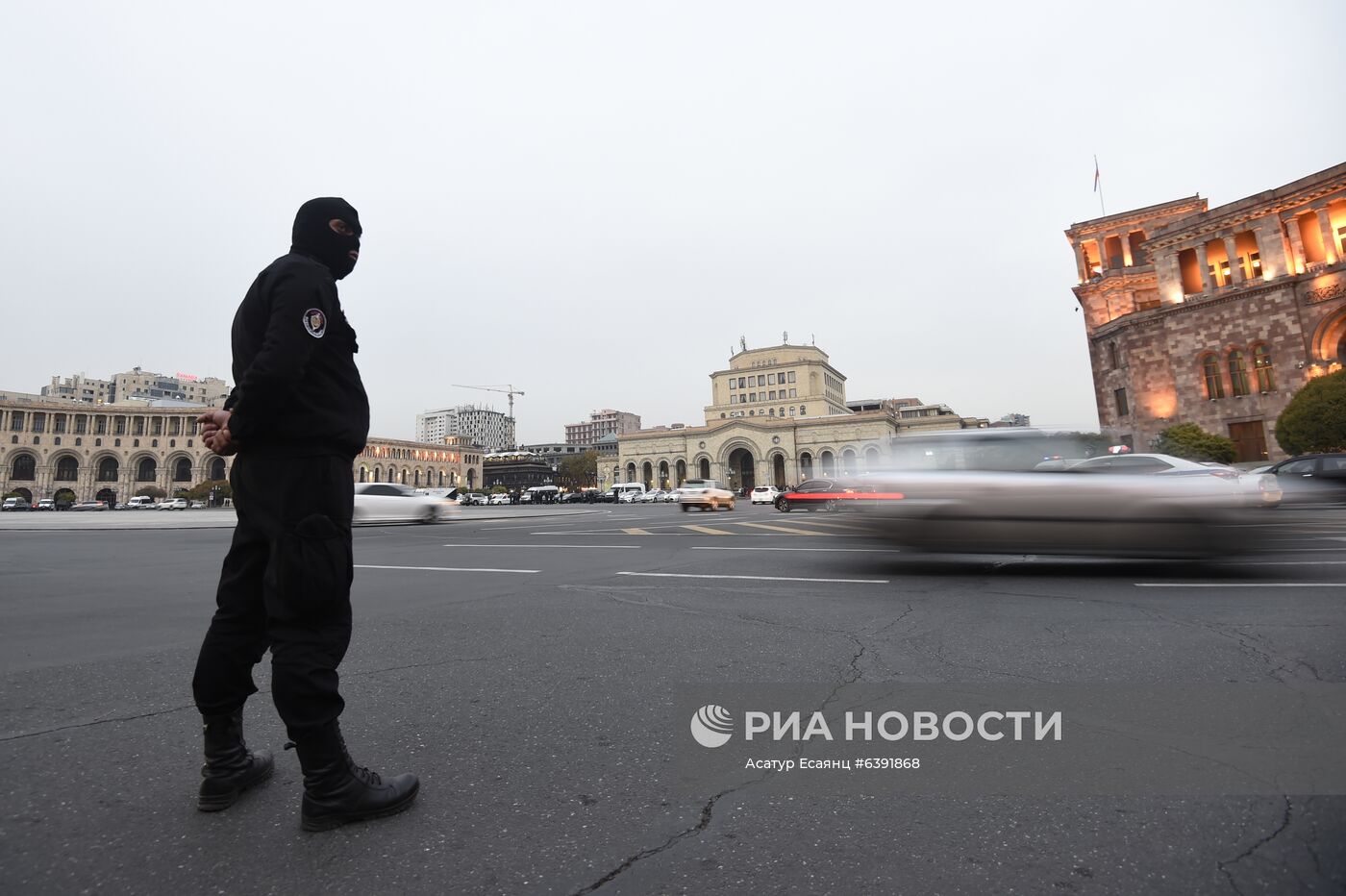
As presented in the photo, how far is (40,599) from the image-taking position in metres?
6.00

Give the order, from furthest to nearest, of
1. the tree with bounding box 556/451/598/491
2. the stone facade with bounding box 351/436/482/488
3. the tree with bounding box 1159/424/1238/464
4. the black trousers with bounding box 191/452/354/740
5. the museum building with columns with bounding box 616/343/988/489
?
the stone facade with bounding box 351/436/482/488 → the tree with bounding box 556/451/598/491 → the museum building with columns with bounding box 616/343/988/489 → the tree with bounding box 1159/424/1238/464 → the black trousers with bounding box 191/452/354/740

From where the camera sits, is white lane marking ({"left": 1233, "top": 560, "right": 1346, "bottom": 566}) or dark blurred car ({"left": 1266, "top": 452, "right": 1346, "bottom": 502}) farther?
dark blurred car ({"left": 1266, "top": 452, "right": 1346, "bottom": 502})

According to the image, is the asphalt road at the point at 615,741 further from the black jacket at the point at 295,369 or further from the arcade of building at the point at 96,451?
the arcade of building at the point at 96,451

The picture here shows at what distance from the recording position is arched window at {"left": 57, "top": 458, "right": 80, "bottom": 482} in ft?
322

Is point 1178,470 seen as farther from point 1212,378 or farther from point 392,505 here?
point 1212,378

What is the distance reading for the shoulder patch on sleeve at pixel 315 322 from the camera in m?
2.24

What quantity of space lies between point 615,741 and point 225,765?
1264mm

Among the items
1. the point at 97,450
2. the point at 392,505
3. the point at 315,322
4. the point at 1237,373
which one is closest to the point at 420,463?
the point at 97,450

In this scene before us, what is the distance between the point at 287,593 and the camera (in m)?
2.04

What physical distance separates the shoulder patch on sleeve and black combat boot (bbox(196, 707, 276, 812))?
1.29 meters

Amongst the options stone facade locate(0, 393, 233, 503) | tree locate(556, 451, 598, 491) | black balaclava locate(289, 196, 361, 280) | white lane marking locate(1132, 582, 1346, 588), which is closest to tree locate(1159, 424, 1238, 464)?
white lane marking locate(1132, 582, 1346, 588)

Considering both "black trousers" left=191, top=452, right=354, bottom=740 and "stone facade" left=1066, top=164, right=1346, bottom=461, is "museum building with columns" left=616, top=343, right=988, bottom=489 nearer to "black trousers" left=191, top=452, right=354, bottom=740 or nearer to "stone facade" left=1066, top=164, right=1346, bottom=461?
"stone facade" left=1066, top=164, right=1346, bottom=461

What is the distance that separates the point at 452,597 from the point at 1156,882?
5343 mm

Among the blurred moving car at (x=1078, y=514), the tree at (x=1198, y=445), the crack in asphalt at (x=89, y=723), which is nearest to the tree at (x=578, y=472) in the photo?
the tree at (x=1198, y=445)
